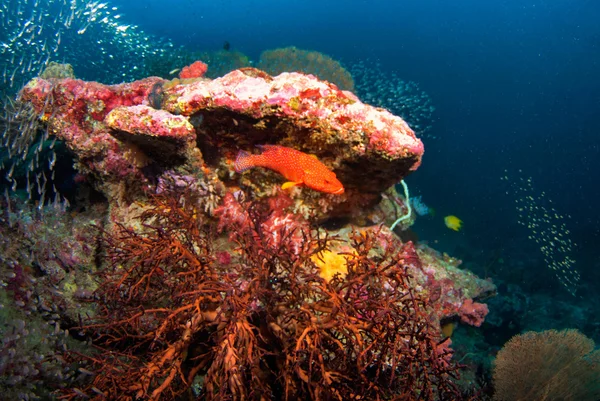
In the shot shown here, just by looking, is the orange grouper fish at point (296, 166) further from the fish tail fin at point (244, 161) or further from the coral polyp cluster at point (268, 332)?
the coral polyp cluster at point (268, 332)

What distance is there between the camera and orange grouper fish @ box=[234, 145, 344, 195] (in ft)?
11.2

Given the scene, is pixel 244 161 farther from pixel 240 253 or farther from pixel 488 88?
pixel 488 88

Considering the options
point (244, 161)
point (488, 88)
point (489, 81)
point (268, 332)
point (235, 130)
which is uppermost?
point (235, 130)

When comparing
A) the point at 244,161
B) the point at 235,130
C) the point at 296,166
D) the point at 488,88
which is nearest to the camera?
the point at 296,166

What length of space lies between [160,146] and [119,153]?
63 centimetres

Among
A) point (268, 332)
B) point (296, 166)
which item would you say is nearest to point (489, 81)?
point (296, 166)

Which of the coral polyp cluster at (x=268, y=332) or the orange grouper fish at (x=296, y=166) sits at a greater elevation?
the orange grouper fish at (x=296, y=166)

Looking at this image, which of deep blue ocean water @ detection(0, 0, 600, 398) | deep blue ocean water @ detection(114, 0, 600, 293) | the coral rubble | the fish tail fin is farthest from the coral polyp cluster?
deep blue ocean water @ detection(114, 0, 600, 293)

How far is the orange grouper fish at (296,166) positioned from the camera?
3.41 meters

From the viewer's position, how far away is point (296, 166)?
354cm

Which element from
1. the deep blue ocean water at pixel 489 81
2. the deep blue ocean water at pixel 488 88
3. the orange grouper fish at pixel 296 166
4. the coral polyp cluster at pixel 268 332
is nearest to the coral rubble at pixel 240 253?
the coral polyp cluster at pixel 268 332

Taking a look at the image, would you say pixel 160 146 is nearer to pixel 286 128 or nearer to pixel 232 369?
pixel 286 128

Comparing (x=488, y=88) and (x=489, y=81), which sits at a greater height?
(x=489, y=81)

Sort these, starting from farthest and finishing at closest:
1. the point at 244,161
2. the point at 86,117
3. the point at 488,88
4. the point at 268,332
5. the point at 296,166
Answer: the point at 488,88 < the point at 86,117 < the point at 244,161 < the point at 296,166 < the point at 268,332
